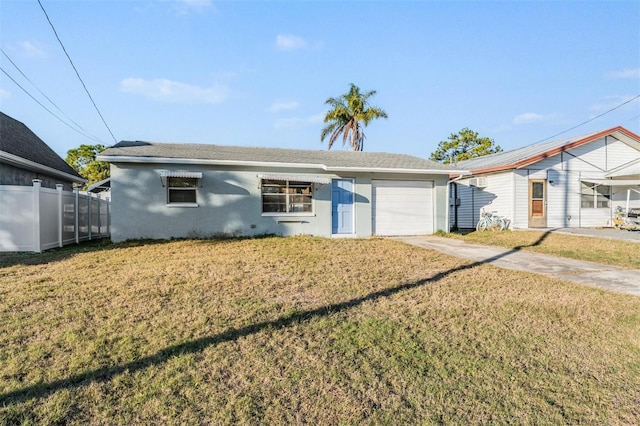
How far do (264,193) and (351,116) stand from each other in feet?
49.9

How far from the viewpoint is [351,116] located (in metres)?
24.9

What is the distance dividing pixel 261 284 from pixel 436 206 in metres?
9.59

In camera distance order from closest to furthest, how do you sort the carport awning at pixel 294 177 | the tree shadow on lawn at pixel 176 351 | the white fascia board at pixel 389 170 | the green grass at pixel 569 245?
the tree shadow on lawn at pixel 176 351
the green grass at pixel 569 245
the carport awning at pixel 294 177
the white fascia board at pixel 389 170

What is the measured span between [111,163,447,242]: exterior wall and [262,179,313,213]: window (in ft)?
0.79

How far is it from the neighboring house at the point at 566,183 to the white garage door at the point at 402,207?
11.4ft

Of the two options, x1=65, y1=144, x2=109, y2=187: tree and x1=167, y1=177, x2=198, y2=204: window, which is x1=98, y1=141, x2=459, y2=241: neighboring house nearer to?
x1=167, y1=177, x2=198, y2=204: window

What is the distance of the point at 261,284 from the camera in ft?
18.2

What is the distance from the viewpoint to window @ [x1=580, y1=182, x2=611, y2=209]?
51.0 ft

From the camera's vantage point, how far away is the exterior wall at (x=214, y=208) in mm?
10547

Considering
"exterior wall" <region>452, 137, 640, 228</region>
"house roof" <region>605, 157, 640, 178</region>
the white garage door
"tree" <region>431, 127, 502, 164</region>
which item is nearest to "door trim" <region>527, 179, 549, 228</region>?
"exterior wall" <region>452, 137, 640, 228</region>

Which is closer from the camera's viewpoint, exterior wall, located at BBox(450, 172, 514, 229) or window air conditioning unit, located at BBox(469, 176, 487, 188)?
exterior wall, located at BBox(450, 172, 514, 229)

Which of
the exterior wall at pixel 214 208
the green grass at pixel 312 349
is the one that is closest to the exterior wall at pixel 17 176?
the exterior wall at pixel 214 208

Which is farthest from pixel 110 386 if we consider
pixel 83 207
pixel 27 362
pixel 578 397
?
pixel 83 207

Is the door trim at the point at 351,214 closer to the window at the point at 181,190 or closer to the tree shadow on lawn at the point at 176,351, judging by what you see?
the window at the point at 181,190
